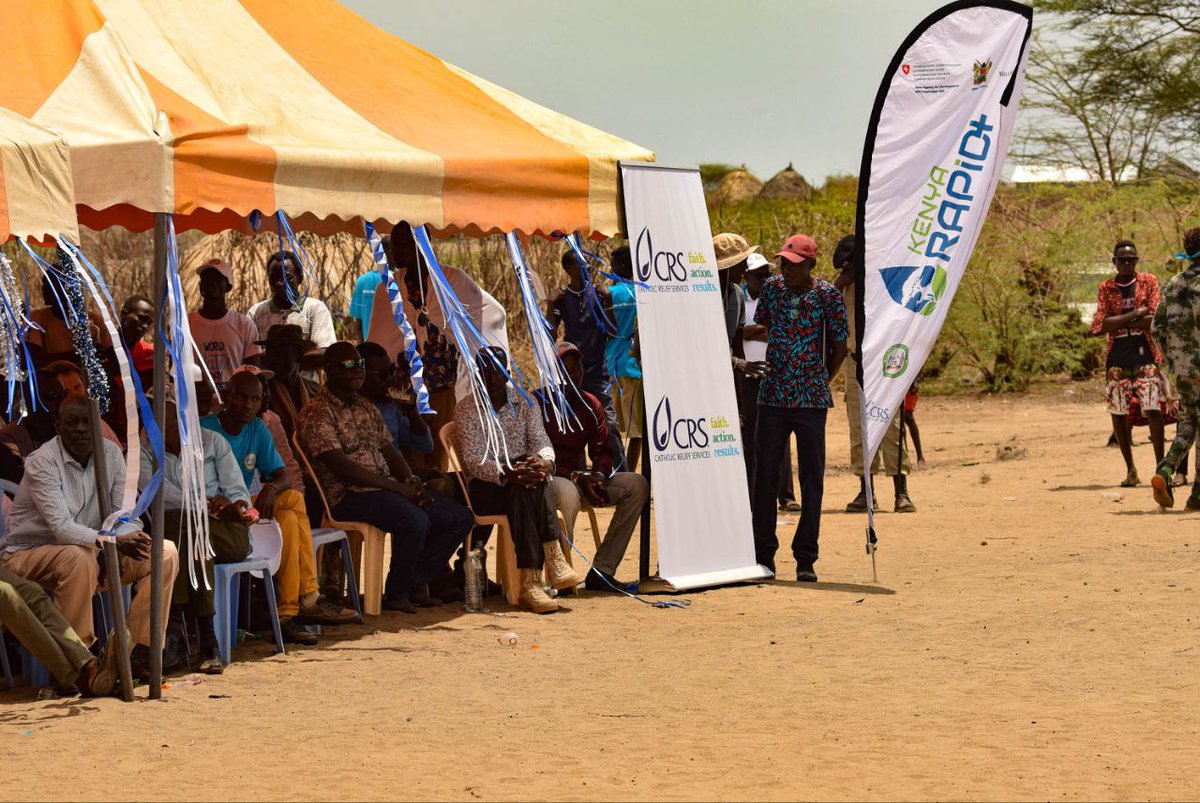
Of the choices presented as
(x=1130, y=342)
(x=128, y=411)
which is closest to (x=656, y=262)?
(x=128, y=411)

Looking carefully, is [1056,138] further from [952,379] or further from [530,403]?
[530,403]

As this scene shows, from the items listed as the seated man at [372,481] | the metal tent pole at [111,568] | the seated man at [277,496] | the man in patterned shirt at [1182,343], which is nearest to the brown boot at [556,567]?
the seated man at [372,481]

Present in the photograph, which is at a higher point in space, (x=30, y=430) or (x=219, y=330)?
(x=219, y=330)

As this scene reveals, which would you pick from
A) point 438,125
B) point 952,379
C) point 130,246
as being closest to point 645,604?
point 438,125

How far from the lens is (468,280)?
911cm

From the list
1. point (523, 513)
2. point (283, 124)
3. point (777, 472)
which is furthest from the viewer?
point (777, 472)

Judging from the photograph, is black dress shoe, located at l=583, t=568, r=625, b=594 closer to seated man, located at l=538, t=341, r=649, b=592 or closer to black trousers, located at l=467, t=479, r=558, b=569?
seated man, located at l=538, t=341, r=649, b=592

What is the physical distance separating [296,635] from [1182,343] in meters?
6.35

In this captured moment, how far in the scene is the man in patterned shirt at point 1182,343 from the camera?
11148mm

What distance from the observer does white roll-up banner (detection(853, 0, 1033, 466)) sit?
891 cm

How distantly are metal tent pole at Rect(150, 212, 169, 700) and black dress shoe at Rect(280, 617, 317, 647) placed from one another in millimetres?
1170

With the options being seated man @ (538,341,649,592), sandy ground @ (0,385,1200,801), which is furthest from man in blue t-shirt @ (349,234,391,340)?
sandy ground @ (0,385,1200,801)

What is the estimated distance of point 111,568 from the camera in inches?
257

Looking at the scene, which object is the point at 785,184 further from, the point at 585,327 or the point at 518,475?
the point at 518,475
